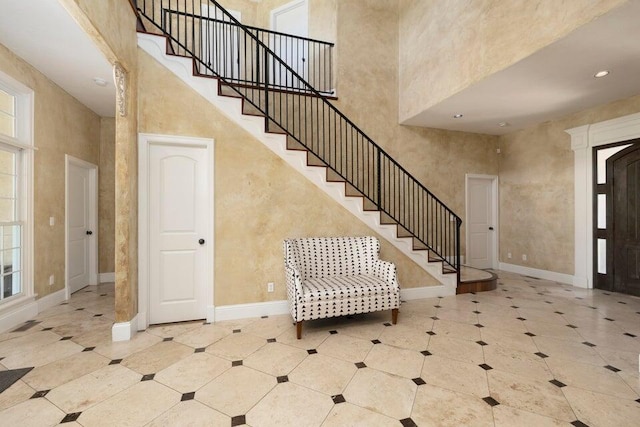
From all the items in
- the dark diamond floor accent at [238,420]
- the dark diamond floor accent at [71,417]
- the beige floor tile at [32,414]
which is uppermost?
the beige floor tile at [32,414]

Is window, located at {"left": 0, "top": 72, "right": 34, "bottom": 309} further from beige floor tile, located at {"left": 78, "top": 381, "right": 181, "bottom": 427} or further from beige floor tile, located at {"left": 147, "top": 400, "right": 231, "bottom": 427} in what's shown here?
beige floor tile, located at {"left": 147, "top": 400, "right": 231, "bottom": 427}

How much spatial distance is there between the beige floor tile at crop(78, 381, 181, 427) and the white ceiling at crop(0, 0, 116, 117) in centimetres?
326

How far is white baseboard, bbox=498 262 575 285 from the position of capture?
534cm

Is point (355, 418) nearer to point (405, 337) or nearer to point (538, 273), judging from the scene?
Result: point (405, 337)

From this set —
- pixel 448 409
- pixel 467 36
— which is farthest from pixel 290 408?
pixel 467 36

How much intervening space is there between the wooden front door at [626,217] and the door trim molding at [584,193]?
28 centimetres

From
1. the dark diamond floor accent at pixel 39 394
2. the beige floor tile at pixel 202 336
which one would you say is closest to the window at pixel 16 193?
the dark diamond floor accent at pixel 39 394

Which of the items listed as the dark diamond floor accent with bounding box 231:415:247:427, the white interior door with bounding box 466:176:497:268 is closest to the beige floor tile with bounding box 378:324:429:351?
the dark diamond floor accent with bounding box 231:415:247:427

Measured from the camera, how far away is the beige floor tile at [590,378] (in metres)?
2.20

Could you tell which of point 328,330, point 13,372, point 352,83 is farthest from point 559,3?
point 13,372

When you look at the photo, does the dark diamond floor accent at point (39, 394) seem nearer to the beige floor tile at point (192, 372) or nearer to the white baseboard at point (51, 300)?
the beige floor tile at point (192, 372)

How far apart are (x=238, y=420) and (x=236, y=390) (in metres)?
0.33

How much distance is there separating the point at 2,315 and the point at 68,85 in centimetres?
308

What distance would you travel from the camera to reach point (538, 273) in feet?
19.1
